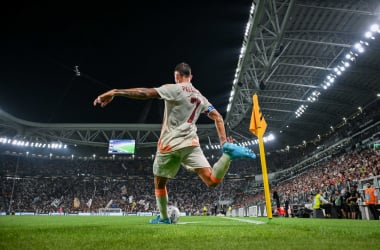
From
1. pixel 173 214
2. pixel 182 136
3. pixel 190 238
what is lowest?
pixel 190 238

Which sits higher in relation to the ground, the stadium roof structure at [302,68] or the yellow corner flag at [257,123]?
the stadium roof structure at [302,68]

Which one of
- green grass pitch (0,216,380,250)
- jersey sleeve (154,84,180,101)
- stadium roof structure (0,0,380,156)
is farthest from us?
stadium roof structure (0,0,380,156)

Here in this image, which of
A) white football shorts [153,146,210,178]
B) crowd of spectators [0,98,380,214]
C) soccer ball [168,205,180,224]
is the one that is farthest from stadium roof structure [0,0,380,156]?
white football shorts [153,146,210,178]

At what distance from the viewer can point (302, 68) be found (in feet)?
69.2

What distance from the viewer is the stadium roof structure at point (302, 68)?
585 inches

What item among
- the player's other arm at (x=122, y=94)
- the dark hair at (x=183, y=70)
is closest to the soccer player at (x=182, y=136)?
the dark hair at (x=183, y=70)

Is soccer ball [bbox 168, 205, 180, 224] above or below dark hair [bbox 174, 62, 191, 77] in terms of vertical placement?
below

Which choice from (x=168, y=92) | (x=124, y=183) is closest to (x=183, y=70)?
(x=168, y=92)

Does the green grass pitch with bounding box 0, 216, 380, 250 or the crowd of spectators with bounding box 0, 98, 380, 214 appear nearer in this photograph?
the green grass pitch with bounding box 0, 216, 380, 250

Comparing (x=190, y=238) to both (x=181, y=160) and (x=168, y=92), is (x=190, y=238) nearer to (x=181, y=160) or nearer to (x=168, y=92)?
(x=181, y=160)

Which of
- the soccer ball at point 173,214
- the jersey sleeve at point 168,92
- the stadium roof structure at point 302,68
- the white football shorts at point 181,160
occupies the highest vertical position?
the stadium roof structure at point 302,68

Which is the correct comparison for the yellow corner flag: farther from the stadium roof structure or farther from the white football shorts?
the stadium roof structure

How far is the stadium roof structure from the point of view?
14.9 m

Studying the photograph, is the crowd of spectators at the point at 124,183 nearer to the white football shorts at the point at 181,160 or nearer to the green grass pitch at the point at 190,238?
the white football shorts at the point at 181,160
